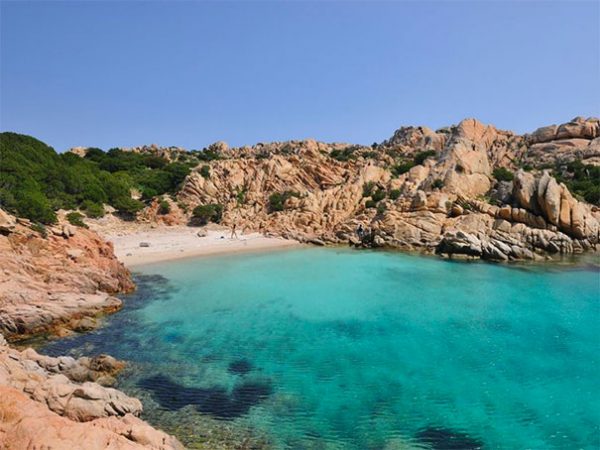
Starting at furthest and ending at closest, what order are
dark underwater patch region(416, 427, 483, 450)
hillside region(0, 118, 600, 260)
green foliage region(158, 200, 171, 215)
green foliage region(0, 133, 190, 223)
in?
green foliage region(158, 200, 171, 215) → hillside region(0, 118, 600, 260) → green foliage region(0, 133, 190, 223) → dark underwater patch region(416, 427, 483, 450)

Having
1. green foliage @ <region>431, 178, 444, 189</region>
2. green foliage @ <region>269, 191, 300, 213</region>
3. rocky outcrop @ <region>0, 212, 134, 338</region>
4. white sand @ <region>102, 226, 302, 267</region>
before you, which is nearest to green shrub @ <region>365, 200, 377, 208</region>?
green foliage @ <region>431, 178, 444, 189</region>

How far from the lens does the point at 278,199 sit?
5172 cm

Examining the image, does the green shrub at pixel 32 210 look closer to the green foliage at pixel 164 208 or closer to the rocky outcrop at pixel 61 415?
the green foliage at pixel 164 208

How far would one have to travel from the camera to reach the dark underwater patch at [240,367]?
1186cm

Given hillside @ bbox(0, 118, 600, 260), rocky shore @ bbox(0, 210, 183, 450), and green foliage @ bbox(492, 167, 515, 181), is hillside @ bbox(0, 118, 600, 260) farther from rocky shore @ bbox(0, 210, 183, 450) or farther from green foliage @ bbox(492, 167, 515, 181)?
rocky shore @ bbox(0, 210, 183, 450)

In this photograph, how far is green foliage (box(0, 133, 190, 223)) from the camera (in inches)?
1086

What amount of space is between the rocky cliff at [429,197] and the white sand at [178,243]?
13.8ft

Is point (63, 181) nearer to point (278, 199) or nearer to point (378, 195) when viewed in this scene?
point (278, 199)

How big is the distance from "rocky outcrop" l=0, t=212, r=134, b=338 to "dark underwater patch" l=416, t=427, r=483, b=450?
13579mm

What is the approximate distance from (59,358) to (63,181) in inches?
1532

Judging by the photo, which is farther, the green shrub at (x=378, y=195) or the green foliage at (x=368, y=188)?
the green foliage at (x=368, y=188)

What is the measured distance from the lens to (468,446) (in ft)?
→ 27.1

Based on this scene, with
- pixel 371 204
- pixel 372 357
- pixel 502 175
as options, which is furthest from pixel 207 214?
pixel 502 175

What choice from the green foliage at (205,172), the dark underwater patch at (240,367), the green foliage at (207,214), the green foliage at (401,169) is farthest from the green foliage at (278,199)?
the dark underwater patch at (240,367)
